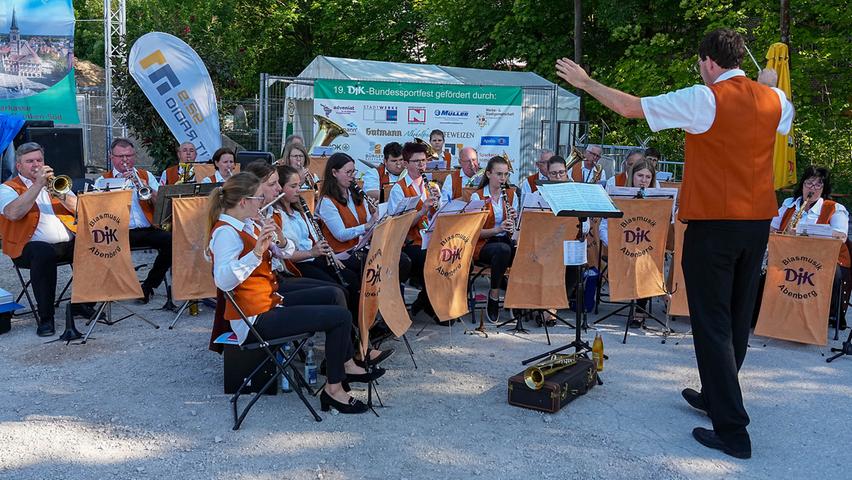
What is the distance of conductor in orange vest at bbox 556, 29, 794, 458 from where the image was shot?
11.8ft

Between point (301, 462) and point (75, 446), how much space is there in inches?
47.1

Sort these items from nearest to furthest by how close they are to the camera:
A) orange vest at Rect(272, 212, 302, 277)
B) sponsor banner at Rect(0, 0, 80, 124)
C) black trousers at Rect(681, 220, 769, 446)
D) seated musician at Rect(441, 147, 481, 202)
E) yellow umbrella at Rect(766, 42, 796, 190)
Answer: black trousers at Rect(681, 220, 769, 446)
orange vest at Rect(272, 212, 302, 277)
seated musician at Rect(441, 147, 481, 202)
yellow umbrella at Rect(766, 42, 796, 190)
sponsor banner at Rect(0, 0, 80, 124)

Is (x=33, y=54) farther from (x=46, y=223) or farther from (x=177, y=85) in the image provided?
(x=46, y=223)

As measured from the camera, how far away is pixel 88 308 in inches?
248

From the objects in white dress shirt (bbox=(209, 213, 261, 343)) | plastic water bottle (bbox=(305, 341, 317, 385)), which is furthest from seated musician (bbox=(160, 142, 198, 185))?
white dress shirt (bbox=(209, 213, 261, 343))

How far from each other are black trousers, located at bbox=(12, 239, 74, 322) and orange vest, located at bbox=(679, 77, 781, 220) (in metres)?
4.82

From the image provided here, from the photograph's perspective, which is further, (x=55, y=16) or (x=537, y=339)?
(x=55, y=16)

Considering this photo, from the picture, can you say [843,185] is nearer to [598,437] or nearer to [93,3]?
[598,437]

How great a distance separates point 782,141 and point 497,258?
196 inches

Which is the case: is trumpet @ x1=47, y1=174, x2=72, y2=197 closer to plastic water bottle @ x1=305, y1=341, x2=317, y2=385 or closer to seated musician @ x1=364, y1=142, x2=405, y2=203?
plastic water bottle @ x1=305, y1=341, x2=317, y2=385

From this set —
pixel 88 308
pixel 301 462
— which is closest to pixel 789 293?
pixel 301 462

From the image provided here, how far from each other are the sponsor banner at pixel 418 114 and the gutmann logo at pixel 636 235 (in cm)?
→ 487

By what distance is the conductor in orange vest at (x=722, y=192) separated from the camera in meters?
3.60

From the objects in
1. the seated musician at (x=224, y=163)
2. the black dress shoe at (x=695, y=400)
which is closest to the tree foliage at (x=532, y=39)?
the seated musician at (x=224, y=163)
